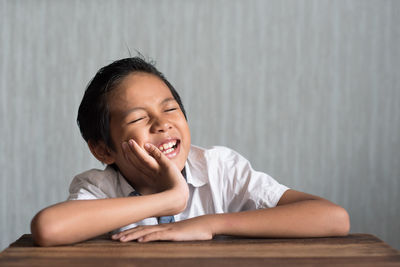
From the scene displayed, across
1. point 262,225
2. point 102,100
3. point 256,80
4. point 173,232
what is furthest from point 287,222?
point 256,80

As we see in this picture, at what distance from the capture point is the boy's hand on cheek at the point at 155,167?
0.92m

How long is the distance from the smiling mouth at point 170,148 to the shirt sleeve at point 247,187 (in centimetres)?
15

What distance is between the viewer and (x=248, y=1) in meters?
1.85

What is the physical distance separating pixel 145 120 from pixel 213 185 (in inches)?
9.3

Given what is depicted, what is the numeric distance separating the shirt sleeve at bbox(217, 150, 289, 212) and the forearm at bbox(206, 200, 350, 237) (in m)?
0.16

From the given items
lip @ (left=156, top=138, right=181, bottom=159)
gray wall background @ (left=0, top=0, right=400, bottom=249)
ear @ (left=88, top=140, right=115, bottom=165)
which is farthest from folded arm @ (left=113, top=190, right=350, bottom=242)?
gray wall background @ (left=0, top=0, right=400, bottom=249)

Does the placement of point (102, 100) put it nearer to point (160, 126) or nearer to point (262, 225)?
point (160, 126)

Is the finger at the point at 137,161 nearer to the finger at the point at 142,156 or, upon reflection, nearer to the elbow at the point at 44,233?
the finger at the point at 142,156

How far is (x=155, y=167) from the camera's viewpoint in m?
0.97

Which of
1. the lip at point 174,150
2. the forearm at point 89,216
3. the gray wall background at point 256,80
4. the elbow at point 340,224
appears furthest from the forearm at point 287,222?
the gray wall background at point 256,80

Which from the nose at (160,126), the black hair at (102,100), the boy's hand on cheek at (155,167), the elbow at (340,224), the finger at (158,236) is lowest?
the elbow at (340,224)

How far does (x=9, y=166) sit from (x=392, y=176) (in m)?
1.54

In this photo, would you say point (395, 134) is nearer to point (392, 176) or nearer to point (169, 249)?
point (392, 176)

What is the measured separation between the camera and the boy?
789 mm
